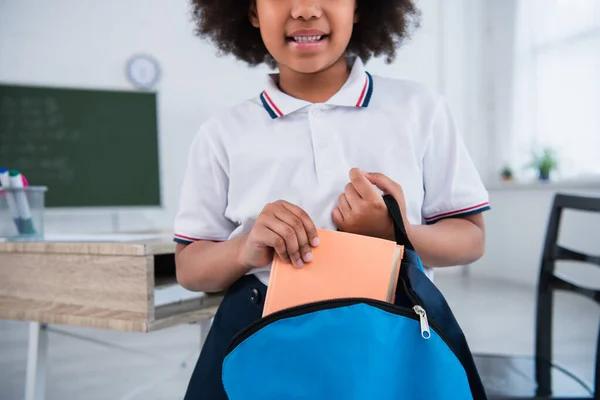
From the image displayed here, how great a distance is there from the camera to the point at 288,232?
56 centimetres

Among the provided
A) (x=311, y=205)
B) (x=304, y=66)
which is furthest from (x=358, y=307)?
(x=304, y=66)

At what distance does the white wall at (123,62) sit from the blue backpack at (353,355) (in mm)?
3284

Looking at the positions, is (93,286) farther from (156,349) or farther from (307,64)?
(156,349)

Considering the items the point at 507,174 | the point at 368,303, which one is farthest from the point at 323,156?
the point at 507,174

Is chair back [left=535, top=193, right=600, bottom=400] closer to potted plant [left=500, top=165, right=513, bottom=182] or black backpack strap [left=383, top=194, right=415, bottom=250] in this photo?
black backpack strap [left=383, top=194, right=415, bottom=250]

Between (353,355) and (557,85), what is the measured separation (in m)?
4.24

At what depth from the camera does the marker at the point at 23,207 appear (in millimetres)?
1346

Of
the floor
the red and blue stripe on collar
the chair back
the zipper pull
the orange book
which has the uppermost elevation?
the red and blue stripe on collar

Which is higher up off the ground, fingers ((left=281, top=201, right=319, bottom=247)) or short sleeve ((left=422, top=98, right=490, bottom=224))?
short sleeve ((left=422, top=98, right=490, bottom=224))

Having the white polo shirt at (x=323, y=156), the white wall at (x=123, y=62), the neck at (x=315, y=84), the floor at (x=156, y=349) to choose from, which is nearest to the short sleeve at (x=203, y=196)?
the white polo shirt at (x=323, y=156)

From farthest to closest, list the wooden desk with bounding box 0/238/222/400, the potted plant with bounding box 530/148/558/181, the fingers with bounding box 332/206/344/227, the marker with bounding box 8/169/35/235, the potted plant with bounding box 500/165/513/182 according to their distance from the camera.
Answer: the potted plant with bounding box 500/165/513/182, the potted plant with bounding box 530/148/558/181, the marker with bounding box 8/169/35/235, the wooden desk with bounding box 0/238/222/400, the fingers with bounding box 332/206/344/227

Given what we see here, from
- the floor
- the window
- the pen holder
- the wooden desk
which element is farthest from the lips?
the window

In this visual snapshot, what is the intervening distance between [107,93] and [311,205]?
3452 millimetres

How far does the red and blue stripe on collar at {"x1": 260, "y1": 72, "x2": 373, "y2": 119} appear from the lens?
72 cm
